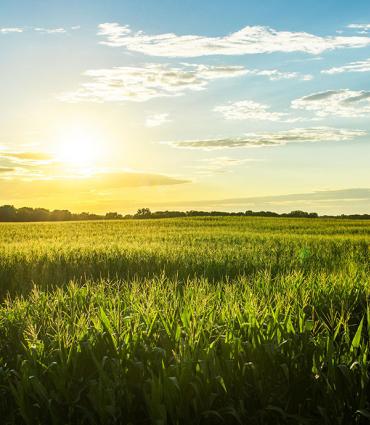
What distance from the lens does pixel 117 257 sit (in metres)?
17.6

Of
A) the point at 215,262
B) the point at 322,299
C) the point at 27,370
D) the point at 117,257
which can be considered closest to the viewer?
the point at 27,370

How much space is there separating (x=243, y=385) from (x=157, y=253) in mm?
11782

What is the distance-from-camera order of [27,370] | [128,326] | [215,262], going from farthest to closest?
[215,262], [128,326], [27,370]

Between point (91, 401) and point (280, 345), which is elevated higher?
point (280, 345)

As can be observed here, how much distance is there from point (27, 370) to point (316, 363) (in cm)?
342

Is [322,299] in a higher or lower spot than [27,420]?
higher

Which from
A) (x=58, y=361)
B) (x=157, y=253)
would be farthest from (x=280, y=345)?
(x=157, y=253)

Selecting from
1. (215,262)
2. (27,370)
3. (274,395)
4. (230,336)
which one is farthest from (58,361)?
(215,262)

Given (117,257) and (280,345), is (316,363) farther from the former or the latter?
(117,257)

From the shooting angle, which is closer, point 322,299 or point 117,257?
point 322,299

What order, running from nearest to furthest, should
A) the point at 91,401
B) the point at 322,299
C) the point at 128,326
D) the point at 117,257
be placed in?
the point at 91,401 < the point at 128,326 < the point at 322,299 < the point at 117,257

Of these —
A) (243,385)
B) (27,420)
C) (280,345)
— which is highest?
(280,345)

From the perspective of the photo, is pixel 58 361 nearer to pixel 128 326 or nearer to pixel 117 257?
pixel 128 326

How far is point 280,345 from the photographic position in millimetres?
6230
